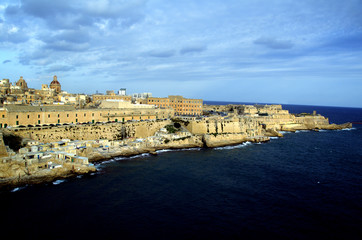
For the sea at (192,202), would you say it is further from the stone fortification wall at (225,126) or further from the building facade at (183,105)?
the building facade at (183,105)

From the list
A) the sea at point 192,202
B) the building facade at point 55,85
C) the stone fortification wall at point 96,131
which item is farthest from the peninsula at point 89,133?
the building facade at point 55,85

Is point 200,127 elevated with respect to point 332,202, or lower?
elevated

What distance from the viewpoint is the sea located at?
56.6ft

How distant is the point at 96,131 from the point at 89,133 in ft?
3.75

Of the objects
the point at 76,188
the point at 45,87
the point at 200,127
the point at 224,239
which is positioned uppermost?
the point at 45,87

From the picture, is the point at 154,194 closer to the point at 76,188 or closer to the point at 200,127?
the point at 76,188

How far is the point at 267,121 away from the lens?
218ft

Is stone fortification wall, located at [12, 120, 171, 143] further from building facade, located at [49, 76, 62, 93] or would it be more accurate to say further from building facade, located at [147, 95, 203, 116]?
building facade, located at [49, 76, 62, 93]

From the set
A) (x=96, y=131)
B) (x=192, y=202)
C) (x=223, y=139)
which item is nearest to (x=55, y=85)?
(x=96, y=131)

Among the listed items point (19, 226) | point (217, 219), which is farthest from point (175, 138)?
point (19, 226)

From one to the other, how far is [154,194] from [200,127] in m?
27.8

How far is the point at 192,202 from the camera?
21.4m

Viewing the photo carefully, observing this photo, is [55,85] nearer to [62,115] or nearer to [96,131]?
[62,115]

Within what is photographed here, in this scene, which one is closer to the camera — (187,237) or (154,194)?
(187,237)
